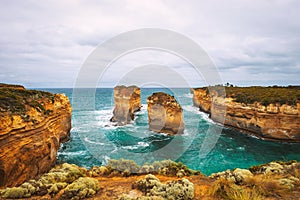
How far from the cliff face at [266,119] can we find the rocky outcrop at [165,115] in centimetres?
961

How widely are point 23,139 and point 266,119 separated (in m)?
27.2

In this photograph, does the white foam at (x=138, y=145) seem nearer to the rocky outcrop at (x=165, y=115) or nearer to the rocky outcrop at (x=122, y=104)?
the rocky outcrop at (x=165, y=115)

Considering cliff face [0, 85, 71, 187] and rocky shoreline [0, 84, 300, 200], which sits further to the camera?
cliff face [0, 85, 71, 187]

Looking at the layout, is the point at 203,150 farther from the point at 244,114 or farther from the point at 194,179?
the point at 194,179

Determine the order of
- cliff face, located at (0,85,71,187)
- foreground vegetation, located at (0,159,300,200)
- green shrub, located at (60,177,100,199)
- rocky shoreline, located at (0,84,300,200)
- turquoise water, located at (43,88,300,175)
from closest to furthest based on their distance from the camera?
foreground vegetation, located at (0,159,300,200), green shrub, located at (60,177,100,199), rocky shoreline, located at (0,84,300,200), cliff face, located at (0,85,71,187), turquoise water, located at (43,88,300,175)

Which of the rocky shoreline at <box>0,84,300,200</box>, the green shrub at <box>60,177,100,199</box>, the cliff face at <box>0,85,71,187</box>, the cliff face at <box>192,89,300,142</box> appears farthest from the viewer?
the cliff face at <box>192,89,300,142</box>

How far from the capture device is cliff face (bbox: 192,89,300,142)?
2302 cm

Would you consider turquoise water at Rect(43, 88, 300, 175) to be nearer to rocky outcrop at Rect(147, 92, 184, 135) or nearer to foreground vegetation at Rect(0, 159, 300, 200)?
rocky outcrop at Rect(147, 92, 184, 135)

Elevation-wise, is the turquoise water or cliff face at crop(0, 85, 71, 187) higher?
cliff face at crop(0, 85, 71, 187)

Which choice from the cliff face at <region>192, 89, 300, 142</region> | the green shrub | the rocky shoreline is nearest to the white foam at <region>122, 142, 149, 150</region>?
the rocky shoreline

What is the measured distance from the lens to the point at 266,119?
24.5 m

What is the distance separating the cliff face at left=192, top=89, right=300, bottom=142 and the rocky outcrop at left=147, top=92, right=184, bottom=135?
31.5 ft

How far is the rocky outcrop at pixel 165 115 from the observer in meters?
26.7

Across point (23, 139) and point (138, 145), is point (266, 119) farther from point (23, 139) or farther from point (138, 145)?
point (23, 139)
